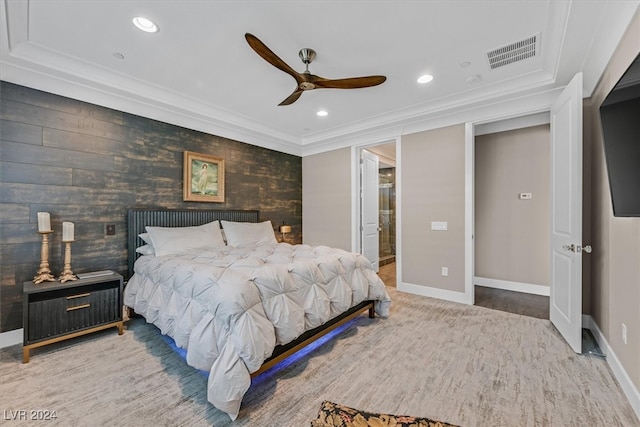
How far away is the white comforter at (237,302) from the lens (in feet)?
5.49

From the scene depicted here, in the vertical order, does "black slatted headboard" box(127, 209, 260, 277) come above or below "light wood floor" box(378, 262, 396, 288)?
above

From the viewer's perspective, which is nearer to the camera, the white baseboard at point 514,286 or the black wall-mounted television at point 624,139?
the black wall-mounted television at point 624,139

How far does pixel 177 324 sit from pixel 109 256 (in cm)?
172

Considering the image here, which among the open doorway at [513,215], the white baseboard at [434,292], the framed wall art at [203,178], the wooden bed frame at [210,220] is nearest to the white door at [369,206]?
the white baseboard at [434,292]

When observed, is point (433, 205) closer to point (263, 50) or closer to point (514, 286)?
point (514, 286)

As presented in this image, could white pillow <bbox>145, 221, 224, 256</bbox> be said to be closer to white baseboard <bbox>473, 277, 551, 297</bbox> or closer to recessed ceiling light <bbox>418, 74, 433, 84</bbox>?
recessed ceiling light <bbox>418, 74, 433, 84</bbox>

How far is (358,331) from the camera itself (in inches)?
112

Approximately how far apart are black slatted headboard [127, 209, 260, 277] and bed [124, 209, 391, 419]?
12 mm

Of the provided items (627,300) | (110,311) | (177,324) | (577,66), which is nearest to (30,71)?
(110,311)

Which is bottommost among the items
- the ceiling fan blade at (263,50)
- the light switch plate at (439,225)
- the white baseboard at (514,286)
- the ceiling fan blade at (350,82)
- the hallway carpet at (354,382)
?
the hallway carpet at (354,382)

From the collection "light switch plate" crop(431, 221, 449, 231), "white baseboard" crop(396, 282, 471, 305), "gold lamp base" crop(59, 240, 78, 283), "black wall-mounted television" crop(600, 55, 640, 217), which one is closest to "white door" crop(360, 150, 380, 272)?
"white baseboard" crop(396, 282, 471, 305)

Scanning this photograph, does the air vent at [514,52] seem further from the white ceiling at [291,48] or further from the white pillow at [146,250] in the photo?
the white pillow at [146,250]

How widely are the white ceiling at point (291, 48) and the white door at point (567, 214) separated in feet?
1.34

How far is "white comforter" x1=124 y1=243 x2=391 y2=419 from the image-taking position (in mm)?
1672
